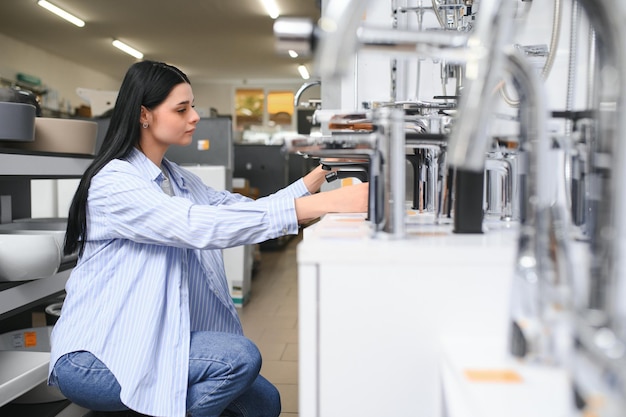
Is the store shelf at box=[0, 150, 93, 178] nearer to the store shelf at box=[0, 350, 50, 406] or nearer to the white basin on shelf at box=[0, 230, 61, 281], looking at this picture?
the white basin on shelf at box=[0, 230, 61, 281]

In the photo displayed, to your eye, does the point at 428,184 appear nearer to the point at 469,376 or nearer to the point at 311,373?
the point at 311,373

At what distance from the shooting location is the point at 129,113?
1.44 m

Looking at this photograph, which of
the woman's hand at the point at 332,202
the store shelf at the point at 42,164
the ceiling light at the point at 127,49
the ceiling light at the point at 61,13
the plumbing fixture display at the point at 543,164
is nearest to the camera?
the plumbing fixture display at the point at 543,164

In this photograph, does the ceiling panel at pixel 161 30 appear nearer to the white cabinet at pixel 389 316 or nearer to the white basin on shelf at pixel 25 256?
the white basin on shelf at pixel 25 256

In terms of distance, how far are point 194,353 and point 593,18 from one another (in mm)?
1063

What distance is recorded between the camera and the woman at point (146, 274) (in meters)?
1.17

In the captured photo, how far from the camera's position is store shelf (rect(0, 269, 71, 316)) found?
4.73ft

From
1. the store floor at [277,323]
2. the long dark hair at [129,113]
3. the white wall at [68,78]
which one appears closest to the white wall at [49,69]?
the white wall at [68,78]

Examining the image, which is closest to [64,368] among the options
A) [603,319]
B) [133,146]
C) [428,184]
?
[133,146]

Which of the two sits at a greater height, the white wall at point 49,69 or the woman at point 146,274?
the white wall at point 49,69

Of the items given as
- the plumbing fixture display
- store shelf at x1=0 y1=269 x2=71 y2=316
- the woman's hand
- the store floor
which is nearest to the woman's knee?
the woman's hand

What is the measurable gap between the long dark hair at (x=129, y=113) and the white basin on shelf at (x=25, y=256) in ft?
0.33

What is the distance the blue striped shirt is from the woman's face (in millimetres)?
94

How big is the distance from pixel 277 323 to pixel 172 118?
201 cm
